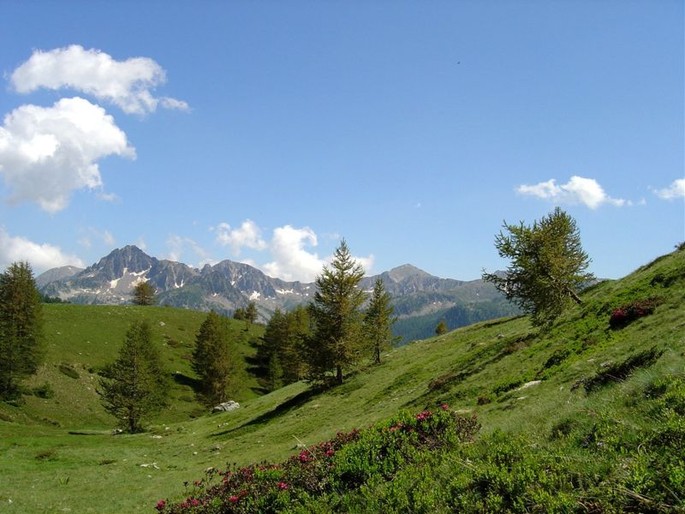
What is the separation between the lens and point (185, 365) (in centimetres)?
A: 9506

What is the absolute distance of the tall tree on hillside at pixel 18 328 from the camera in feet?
187

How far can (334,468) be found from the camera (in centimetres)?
897

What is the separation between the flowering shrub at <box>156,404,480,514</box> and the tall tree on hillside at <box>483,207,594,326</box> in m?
26.2

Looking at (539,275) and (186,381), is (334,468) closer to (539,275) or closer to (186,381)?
(539,275)

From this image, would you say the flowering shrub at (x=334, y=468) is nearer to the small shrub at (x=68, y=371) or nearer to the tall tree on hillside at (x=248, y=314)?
the small shrub at (x=68, y=371)

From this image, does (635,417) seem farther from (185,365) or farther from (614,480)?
(185,365)

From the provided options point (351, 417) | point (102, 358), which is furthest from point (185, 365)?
point (351, 417)

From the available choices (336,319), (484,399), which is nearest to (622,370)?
(484,399)

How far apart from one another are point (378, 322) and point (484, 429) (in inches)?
1765

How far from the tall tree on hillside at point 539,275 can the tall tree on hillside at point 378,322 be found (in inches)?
800

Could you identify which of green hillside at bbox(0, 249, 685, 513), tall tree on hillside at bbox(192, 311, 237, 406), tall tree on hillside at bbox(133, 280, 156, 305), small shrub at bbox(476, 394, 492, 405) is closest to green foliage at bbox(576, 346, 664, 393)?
green hillside at bbox(0, 249, 685, 513)

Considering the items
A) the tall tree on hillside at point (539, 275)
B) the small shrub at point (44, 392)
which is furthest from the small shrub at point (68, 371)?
the tall tree on hillside at point (539, 275)

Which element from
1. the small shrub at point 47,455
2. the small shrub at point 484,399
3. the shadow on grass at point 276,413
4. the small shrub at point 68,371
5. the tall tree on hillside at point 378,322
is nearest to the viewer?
the small shrub at point 484,399

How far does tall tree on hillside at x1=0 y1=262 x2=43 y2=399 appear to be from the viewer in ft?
187
